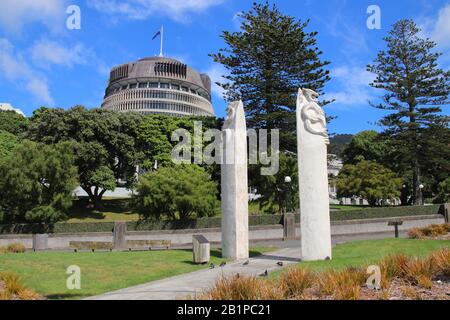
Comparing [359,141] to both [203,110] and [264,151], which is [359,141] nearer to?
[264,151]

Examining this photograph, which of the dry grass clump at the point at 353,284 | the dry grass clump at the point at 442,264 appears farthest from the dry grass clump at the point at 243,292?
the dry grass clump at the point at 442,264

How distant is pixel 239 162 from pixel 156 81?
340 ft

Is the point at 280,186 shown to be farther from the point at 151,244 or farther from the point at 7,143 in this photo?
the point at 7,143

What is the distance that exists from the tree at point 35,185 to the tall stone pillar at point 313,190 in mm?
21740

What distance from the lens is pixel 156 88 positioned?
11619 centimetres

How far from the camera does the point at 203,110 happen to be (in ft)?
406

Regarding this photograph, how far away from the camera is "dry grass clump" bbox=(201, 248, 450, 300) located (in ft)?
25.7

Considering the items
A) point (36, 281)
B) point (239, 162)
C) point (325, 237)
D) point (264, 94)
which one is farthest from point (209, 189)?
point (36, 281)

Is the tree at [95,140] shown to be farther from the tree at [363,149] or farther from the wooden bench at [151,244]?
the tree at [363,149]

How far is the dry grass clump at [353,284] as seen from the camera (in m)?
7.82

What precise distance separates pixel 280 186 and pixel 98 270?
22.3 m

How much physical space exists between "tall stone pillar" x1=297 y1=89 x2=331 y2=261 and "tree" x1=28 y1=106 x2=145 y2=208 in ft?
113

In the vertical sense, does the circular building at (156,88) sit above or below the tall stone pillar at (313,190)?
above

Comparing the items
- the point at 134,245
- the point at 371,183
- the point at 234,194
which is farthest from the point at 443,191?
the point at 234,194
